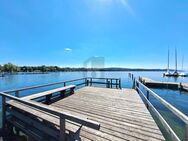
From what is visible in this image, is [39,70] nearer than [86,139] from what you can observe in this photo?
No

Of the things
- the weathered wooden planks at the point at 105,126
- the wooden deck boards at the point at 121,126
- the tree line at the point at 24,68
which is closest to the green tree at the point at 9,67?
the tree line at the point at 24,68

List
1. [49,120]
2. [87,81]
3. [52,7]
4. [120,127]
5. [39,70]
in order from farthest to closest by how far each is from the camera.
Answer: [39,70]
[87,81]
[52,7]
[120,127]
[49,120]

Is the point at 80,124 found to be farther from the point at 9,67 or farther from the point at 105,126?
the point at 9,67

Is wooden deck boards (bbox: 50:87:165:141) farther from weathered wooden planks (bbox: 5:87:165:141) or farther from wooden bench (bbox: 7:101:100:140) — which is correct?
wooden bench (bbox: 7:101:100:140)

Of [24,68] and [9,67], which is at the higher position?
[9,67]

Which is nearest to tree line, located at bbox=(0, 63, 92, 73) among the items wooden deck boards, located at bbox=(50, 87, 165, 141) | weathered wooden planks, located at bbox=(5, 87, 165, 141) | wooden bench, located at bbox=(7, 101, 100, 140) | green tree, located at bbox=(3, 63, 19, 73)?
green tree, located at bbox=(3, 63, 19, 73)

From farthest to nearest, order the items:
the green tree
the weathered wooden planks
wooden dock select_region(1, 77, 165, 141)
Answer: the green tree, the weathered wooden planks, wooden dock select_region(1, 77, 165, 141)

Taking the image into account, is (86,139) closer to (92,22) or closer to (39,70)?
(92,22)

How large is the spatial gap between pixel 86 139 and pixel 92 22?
359 inches

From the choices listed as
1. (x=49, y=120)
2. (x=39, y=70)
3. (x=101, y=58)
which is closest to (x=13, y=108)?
(x=49, y=120)

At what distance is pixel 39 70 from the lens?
9806cm

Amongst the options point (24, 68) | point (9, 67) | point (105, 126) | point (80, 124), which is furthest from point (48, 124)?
point (24, 68)

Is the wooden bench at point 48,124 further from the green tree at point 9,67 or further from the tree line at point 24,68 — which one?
the green tree at point 9,67

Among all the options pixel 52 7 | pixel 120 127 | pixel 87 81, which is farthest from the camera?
pixel 87 81
